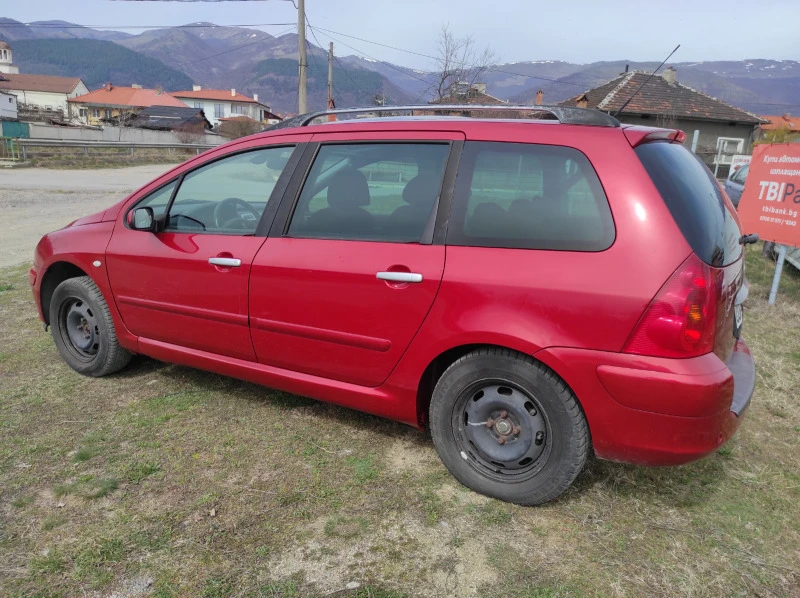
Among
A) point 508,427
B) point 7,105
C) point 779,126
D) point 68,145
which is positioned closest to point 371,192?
point 508,427

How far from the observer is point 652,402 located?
2.23m

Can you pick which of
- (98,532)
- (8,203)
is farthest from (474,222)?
(8,203)

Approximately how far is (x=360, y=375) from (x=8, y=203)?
47.7 ft

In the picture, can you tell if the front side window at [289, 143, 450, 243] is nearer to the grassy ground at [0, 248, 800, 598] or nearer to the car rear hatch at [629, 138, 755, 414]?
the car rear hatch at [629, 138, 755, 414]

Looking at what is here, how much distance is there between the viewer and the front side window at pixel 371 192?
276cm

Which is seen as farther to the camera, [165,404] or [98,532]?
[165,404]

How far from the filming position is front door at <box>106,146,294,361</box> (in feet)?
10.5

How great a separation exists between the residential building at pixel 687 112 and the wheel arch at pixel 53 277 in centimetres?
3123

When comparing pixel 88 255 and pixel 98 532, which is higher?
pixel 88 255

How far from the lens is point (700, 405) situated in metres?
2.20

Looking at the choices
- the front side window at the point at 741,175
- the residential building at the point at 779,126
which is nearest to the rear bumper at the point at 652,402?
the front side window at the point at 741,175

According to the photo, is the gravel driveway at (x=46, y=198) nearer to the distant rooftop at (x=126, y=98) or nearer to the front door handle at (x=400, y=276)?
the front door handle at (x=400, y=276)

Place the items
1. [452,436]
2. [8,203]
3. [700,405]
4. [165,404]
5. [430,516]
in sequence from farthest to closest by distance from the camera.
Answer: [8,203] < [165,404] < [452,436] < [430,516] < [700,405]

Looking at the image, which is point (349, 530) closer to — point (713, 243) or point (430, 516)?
point (430, 516)
